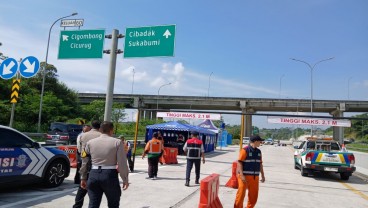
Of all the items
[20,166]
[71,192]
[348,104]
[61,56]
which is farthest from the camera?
[348,104]

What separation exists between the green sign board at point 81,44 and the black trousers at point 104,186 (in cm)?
1059

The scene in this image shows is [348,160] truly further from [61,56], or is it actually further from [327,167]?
[61,56]

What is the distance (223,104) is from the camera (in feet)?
246

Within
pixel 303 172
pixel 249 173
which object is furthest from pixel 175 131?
pixel 249 173

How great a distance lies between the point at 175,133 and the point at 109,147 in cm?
2377

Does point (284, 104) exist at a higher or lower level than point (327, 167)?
higher

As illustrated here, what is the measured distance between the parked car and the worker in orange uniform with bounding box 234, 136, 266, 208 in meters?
20.4

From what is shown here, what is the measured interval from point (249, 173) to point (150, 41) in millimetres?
8836

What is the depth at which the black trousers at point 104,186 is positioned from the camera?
4.95 meters

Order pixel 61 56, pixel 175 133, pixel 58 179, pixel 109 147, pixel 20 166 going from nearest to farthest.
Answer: pixel 109 147
pixel 20 166
pixel 58 179
pixel 61 56
pixel 175 133

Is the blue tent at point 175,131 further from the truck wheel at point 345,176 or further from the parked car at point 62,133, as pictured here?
the truck wheel at point 345,176

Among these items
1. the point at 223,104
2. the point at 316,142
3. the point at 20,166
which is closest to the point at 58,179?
the point at 20,166

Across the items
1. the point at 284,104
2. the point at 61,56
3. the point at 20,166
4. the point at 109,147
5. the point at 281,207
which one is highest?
the point at 284,104

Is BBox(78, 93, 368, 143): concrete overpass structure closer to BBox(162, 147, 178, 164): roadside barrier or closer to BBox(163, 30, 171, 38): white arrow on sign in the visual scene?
BBox(162, 147, 178, 164): roadside barrier
